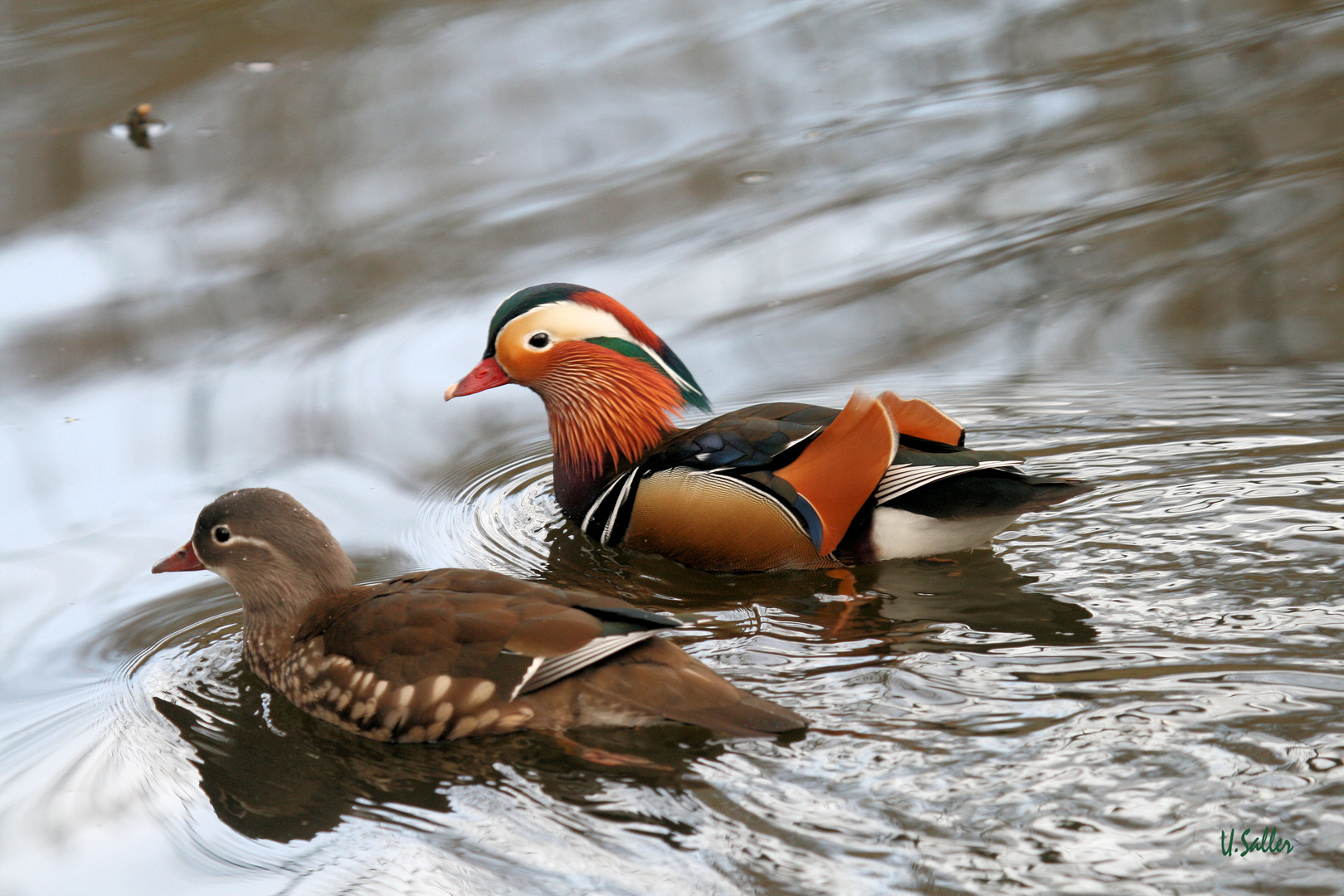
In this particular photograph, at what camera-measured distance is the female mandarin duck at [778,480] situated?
4125 mm

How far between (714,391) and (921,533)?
1718 millimetres

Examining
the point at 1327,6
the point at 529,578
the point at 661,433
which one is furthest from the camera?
the point at 1327,6

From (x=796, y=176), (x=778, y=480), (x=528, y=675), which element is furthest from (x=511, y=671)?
(x=796, y=176)

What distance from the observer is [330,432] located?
18.2ft

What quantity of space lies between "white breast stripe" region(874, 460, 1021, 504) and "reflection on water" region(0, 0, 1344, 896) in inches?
11.0

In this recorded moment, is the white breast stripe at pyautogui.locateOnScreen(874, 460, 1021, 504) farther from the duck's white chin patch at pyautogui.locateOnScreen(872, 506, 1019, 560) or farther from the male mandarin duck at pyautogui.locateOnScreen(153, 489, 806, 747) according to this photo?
the male mandarin duck at pyautogui.locateOnScreen(153, 489, 806, 747)

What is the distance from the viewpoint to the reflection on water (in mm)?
3045

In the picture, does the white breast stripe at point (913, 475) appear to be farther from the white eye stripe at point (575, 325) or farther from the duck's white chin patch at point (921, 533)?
the white eye stripe at point (575, 325)

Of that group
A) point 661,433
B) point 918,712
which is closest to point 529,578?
point 661,433

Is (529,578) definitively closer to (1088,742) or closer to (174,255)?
(1088,742)

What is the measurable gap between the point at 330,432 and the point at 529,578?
1433 mm

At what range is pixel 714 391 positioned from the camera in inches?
228

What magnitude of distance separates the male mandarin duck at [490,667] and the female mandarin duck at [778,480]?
86cm
